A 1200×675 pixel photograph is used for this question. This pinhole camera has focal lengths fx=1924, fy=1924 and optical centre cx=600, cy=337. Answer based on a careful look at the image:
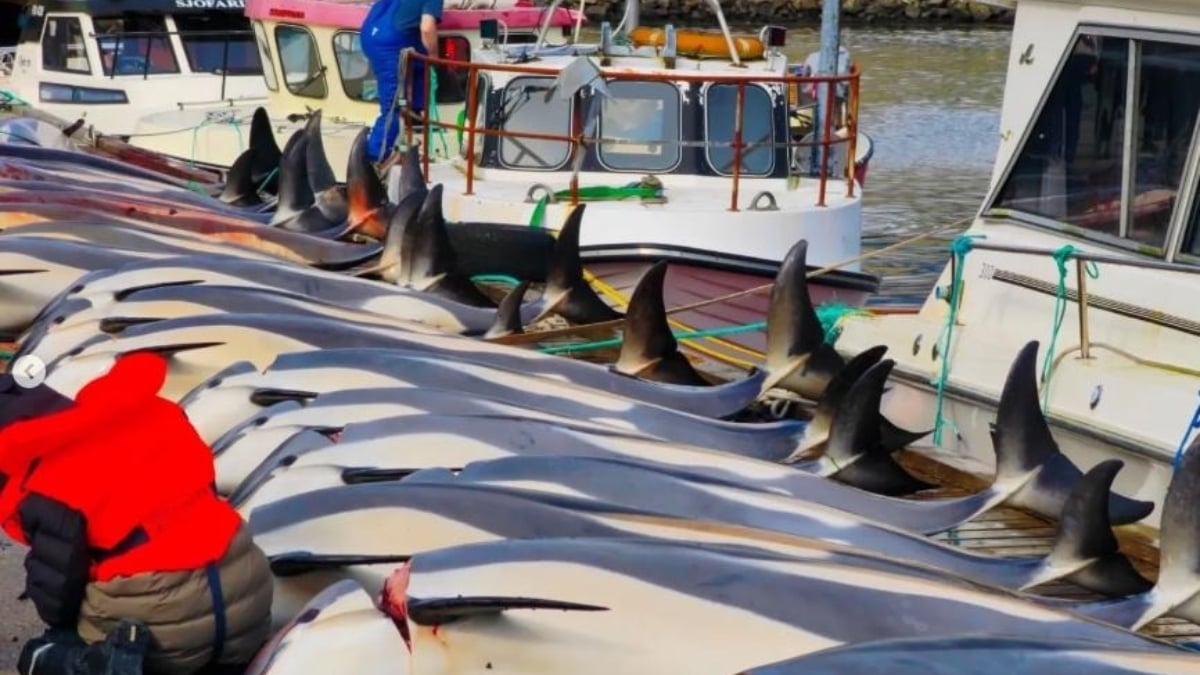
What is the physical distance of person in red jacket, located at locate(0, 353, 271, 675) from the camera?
5.39 m

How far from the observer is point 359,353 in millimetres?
8805

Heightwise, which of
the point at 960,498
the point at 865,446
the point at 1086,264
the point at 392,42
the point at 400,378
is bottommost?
the point at 960,498

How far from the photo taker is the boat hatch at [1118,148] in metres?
8.47

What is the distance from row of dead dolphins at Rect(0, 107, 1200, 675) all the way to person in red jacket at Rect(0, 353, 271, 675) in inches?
10.6

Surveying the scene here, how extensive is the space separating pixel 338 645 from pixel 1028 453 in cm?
334

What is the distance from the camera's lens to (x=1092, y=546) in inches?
274

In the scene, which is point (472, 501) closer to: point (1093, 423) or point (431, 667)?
point (431, 667)

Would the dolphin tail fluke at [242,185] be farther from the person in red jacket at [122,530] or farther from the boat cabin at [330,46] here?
the person in red jacket at [122,530]

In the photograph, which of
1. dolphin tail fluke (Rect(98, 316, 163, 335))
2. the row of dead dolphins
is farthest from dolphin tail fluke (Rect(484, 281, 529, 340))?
dolphin tail fluke (Rect(98, 316, 163, 335))

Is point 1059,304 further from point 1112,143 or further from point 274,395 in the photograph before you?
point 274,395

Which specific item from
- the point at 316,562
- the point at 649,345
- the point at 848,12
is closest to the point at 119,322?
the point at 649,345

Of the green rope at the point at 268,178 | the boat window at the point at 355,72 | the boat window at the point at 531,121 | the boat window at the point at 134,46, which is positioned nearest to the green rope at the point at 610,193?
the boat window at the point at 531,121

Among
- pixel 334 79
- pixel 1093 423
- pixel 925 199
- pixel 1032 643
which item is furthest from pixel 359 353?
pixel 925 199

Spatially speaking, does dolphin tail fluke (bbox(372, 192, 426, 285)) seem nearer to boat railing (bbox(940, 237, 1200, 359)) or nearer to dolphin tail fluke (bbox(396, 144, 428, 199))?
dolphin tail fluke (bbox(396, 144, 428, 199))
